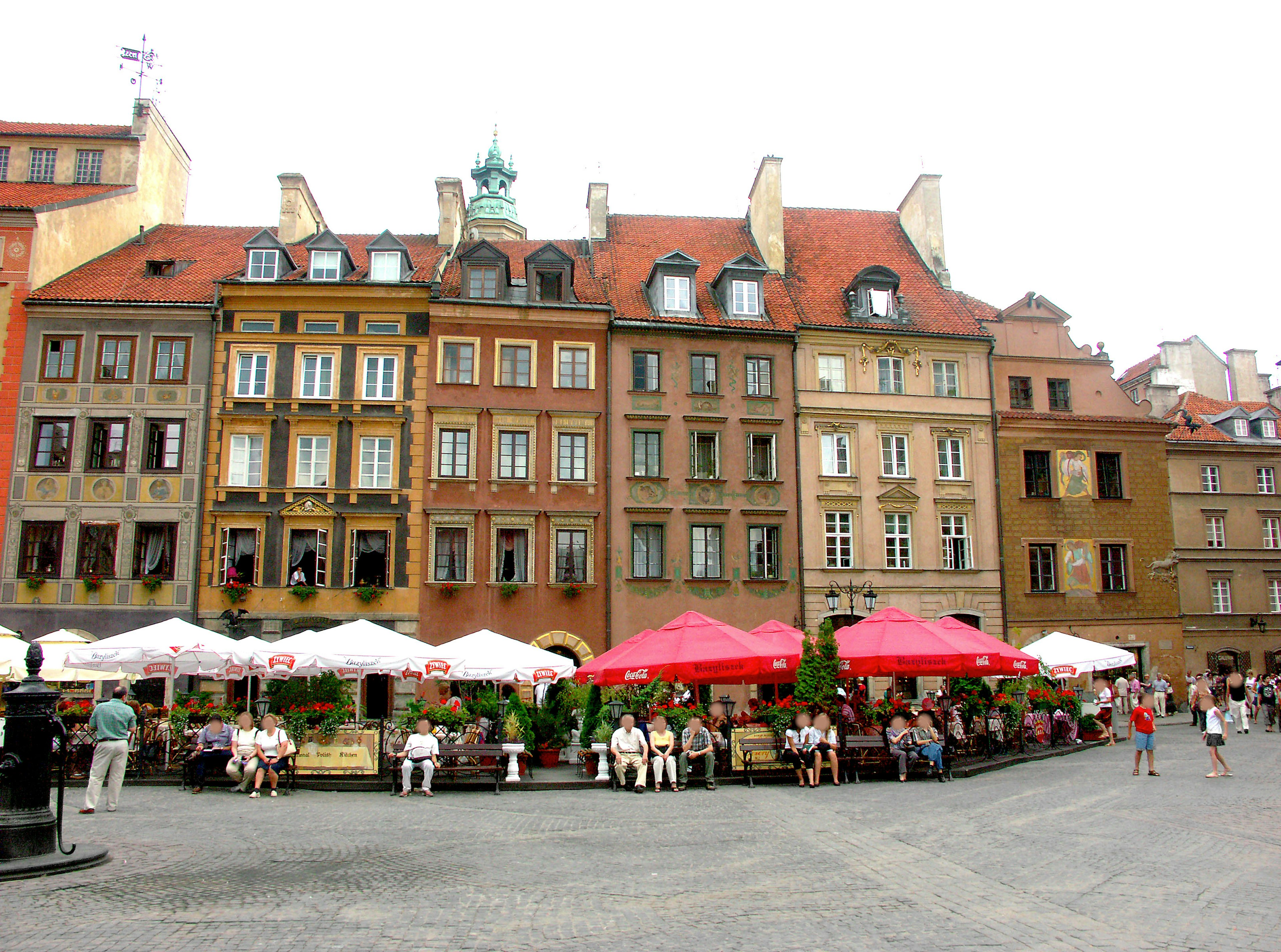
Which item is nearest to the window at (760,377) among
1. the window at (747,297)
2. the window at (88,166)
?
the window at (747,297)

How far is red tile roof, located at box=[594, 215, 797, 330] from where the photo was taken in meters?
33.1

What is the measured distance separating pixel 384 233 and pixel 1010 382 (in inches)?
808

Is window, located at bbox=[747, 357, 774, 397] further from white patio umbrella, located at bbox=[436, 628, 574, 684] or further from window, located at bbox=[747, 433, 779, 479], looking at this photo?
white patio umbrella, located at bbox=[436, 628, 574, 684]

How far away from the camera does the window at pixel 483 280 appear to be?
105 feet

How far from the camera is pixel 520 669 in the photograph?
65.3 feet

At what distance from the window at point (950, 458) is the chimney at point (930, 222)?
6967 mm

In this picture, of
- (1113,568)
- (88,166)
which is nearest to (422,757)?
(1113,568)

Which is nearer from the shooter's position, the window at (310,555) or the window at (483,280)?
the window at (310,555)

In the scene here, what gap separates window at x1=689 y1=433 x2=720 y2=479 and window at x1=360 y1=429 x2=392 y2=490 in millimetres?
6687

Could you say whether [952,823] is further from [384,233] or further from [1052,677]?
[384,233]

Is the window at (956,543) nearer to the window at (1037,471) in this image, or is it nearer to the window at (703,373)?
the window at (1037,471)

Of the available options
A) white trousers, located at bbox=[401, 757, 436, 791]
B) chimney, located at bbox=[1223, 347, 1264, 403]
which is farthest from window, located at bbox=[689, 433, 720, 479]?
chimney, located at bbox=[1223, 347, 1264, 403]

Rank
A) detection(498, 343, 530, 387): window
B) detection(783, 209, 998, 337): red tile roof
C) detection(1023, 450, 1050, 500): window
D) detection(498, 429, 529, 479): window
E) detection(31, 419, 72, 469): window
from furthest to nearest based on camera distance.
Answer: detection(783, 209, 998, 337): red tile roof < detection(1023, 450, 1050, 500): window < detection(498, 343, 530, 387): window < detection(498, 429, 529, 479): window < detection(31, 419, 72, 469): window

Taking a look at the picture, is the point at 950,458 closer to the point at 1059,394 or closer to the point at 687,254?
the point at 1059,394
